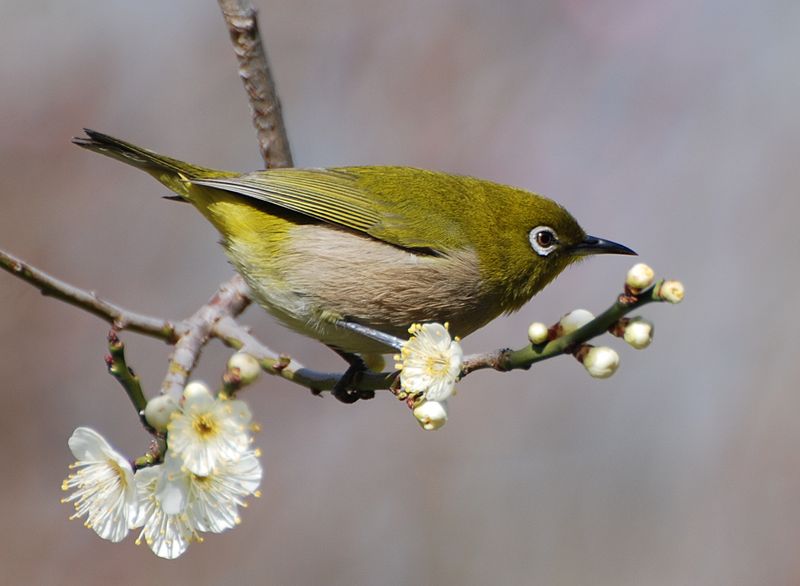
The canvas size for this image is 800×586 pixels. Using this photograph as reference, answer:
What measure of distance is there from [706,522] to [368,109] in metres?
3.69

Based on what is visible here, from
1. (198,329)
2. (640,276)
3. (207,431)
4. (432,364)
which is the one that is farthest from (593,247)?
(207,431)

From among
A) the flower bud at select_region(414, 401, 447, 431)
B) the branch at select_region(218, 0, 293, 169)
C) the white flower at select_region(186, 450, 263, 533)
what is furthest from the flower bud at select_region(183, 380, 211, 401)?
the branch at select_region(218, 0, 293, 169)

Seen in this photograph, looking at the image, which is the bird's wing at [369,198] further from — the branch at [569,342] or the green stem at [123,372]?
the green stem at [123,372]

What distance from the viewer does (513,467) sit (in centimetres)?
625

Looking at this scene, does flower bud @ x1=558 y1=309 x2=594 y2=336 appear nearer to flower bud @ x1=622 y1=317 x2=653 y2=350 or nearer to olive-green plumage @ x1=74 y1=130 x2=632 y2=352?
flower bud @ x1=622 y1=317 x2=653 y2=350

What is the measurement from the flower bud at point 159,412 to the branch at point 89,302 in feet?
2.50

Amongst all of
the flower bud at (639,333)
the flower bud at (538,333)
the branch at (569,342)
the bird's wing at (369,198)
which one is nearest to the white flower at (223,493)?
the branch at (569,342)

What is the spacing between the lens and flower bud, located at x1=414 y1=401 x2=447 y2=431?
2691 millimetres

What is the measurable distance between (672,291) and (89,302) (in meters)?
1.98

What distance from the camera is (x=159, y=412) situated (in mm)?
2408

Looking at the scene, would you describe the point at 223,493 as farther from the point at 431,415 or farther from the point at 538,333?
the point at 538,333

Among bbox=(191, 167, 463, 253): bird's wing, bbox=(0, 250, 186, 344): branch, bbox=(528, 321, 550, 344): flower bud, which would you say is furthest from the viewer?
bbox=(191, 167, 463, 253): bird's wing

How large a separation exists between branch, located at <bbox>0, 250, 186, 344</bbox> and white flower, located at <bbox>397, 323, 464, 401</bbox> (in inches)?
40.9

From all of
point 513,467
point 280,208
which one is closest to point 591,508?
point 513,467
